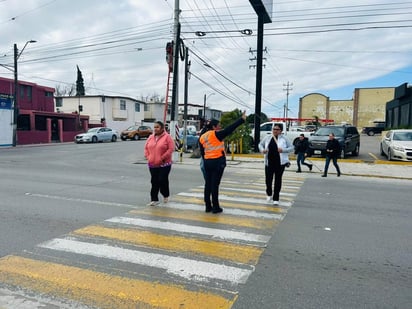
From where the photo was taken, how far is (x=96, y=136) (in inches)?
1436

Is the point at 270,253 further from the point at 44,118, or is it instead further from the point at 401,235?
the point at 44,118

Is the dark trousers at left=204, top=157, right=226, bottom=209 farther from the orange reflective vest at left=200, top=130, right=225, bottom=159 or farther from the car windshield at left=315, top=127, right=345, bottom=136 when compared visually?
the car windshield at left=315, top=127, right=345, bottom=136

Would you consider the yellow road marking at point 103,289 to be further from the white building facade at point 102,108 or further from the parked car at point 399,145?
the white building facade at point 102,108

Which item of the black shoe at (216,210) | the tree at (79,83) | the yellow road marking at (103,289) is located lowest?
the yellow road marking at (103,289)

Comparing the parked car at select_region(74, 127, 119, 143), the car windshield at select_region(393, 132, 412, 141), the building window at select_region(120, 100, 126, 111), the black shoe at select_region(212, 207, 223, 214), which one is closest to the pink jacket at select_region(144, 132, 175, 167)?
the black shoe at select_region(212, 207, 223, 214)

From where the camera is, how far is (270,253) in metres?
4.52

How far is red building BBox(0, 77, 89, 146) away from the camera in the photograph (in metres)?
34.5

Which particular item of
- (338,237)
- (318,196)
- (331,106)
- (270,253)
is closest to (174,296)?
(270,253)

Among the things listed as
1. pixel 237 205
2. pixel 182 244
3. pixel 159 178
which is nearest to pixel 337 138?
pixel 237 205

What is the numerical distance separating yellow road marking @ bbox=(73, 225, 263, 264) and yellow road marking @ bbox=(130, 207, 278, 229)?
1.05 m

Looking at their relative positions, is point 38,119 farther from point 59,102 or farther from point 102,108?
point 59,102

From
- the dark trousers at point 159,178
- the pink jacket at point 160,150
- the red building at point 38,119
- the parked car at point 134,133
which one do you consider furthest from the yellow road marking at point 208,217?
the parked car at point 134,133

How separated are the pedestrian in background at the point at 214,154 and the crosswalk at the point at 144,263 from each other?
42 centimetres

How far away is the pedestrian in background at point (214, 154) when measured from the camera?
6.41 meters
